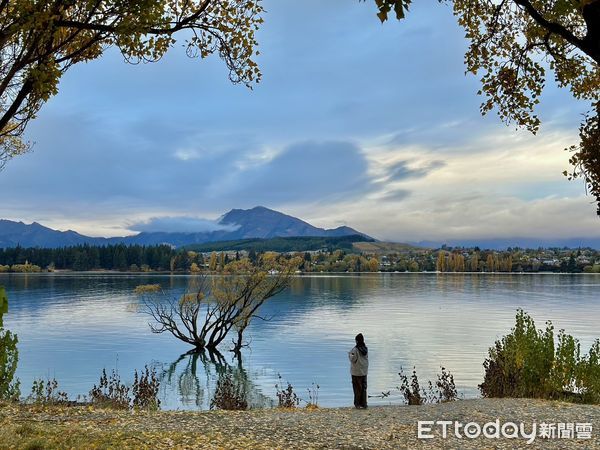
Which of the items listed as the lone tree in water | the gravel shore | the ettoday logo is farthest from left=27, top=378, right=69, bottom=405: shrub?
the lone tree in water

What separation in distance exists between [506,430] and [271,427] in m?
4.97

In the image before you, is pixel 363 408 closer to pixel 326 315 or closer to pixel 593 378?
pixel 593 378

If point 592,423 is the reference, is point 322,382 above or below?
below

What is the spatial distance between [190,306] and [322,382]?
14.6 meters

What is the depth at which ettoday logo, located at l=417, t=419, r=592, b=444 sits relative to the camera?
35.7ft

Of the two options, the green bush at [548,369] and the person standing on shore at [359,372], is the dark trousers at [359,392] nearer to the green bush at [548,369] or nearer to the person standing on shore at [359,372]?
the person standing on shore at [359,372]

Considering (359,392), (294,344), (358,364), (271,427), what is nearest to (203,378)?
(294,344)

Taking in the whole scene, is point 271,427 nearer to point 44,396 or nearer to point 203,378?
point 44,396

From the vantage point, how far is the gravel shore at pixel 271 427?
8.95 metres

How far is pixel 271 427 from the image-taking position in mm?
10984

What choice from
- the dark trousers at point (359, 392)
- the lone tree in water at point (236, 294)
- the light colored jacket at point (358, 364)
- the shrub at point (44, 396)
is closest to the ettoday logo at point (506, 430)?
the dark trousers at point (359, 392)

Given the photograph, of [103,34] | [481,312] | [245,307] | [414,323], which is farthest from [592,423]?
[481,312]

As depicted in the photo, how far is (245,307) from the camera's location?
4344 cm

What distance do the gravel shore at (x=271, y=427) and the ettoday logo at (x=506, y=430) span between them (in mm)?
109
